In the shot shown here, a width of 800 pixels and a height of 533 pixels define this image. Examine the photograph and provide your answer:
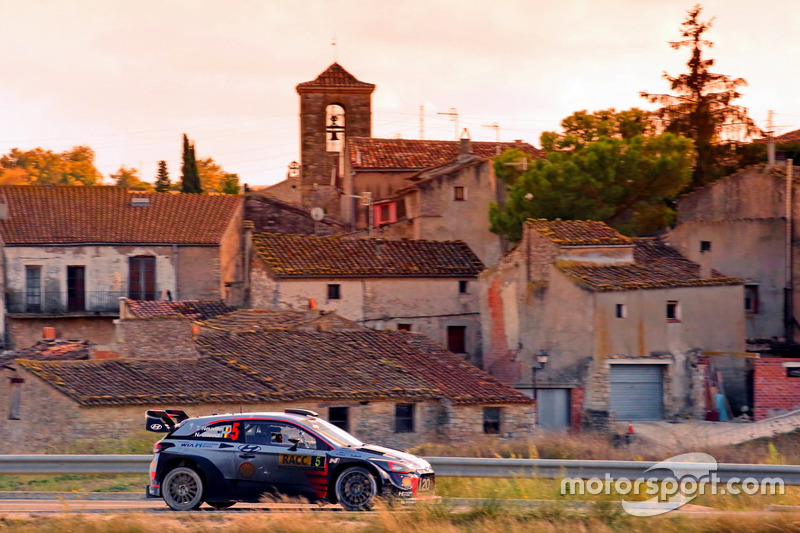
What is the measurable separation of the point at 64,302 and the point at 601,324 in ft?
84.3

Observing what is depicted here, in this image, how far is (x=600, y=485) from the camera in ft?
56.0

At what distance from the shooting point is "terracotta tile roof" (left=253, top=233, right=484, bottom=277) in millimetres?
45469

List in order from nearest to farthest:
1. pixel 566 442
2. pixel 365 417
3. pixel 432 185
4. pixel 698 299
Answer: pixel 566 442
pixel 365 417
pixel 698 299
pixel 432 185

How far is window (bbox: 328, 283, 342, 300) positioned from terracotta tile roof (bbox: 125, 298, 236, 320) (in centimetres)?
Result: 414

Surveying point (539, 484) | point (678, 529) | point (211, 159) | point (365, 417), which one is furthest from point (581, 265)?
point (211, 159)

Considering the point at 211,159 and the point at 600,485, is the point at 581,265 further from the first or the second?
the point at 211,159

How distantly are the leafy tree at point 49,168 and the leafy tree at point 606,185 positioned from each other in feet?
207

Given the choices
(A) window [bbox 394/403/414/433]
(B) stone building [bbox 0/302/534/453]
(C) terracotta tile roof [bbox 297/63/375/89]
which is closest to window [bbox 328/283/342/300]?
(B) stone building [bbox 0/302/534/453]

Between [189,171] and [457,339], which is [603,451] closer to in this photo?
[457,339]

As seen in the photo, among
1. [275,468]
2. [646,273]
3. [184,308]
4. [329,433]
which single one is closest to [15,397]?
[184,308]

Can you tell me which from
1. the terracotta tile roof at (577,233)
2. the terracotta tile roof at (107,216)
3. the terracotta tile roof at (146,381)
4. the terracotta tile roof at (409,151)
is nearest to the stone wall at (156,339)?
the terracotta tile roof at (146,381)

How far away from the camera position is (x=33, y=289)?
52062 mm

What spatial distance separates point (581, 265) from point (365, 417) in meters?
11.0

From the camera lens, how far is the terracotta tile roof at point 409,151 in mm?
60438
